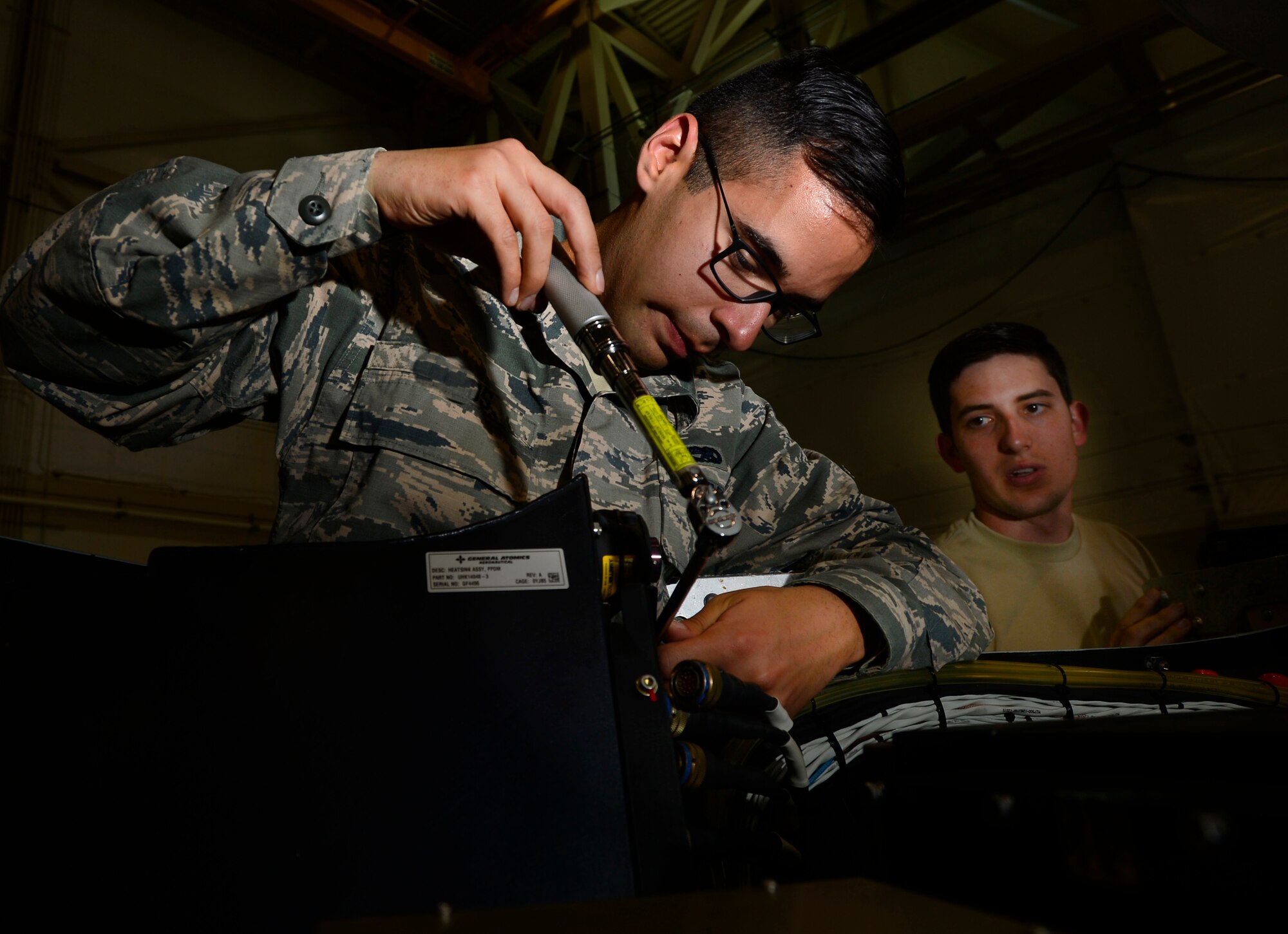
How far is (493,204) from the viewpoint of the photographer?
65cm

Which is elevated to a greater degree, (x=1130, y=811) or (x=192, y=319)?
(x=192, y=319)

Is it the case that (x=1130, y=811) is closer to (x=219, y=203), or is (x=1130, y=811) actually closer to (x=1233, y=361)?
(x=219, y=203)

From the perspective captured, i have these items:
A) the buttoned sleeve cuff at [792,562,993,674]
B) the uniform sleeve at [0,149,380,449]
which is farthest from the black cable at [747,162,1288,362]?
the uniform sleeve at [0,149,380,449]

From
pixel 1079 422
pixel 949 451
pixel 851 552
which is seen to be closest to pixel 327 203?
pixel 851 552

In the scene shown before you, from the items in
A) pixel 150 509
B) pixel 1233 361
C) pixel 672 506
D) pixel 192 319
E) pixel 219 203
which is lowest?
pixel 672 506

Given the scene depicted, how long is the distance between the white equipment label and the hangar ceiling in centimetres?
284

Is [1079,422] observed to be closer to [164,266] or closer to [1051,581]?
[1051,581]

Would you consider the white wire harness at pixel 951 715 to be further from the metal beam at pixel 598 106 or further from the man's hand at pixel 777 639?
the metal beam at pixel 598 106

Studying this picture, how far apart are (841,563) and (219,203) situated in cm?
80

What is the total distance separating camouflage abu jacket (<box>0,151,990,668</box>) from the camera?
0.68 m

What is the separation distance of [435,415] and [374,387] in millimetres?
84

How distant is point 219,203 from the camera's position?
698mm

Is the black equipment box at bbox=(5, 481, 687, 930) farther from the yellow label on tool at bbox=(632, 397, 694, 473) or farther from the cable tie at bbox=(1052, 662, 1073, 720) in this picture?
the cable tie at bbox=(1052, 662, 1073, 720)

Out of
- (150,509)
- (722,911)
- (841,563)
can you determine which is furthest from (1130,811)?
(150,509)
